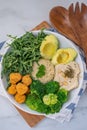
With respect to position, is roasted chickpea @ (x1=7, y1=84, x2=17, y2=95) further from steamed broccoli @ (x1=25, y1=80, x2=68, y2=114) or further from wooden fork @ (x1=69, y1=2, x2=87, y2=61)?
wooden fork @ (x1=69, y1=2, x2=87, y2=61)

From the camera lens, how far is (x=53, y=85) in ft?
2.98

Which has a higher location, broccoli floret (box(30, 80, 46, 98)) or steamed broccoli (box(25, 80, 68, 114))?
broccoli floret (box(30, 80, 46, 98))

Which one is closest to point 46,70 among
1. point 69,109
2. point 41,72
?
point 41,72

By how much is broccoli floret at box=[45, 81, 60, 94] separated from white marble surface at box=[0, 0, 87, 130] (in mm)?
109

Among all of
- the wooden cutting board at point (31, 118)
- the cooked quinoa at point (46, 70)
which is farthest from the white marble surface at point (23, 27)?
the cooked quinoa at point (46, 70)

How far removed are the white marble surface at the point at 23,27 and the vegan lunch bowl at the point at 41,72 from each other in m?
0.08

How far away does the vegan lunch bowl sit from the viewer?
2.97ft

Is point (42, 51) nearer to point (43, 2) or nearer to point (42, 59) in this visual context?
point (42, 59)

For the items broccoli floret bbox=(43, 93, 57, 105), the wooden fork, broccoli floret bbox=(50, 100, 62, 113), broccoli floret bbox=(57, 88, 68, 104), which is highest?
the wooden fork

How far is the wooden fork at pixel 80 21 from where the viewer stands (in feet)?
3.21

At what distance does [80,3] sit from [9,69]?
0.93ft

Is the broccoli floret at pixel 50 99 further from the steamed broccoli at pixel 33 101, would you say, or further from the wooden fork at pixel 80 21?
the wooden fork at pixel 80 21

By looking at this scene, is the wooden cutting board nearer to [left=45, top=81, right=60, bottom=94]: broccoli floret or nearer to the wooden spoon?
[left=45, top=81, right=60, bottom=94]: broccoli floret

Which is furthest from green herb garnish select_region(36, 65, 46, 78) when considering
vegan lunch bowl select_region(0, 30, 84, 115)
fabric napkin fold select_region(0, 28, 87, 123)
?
fabric napkin fold select_region(0, 28, 87, 123)
